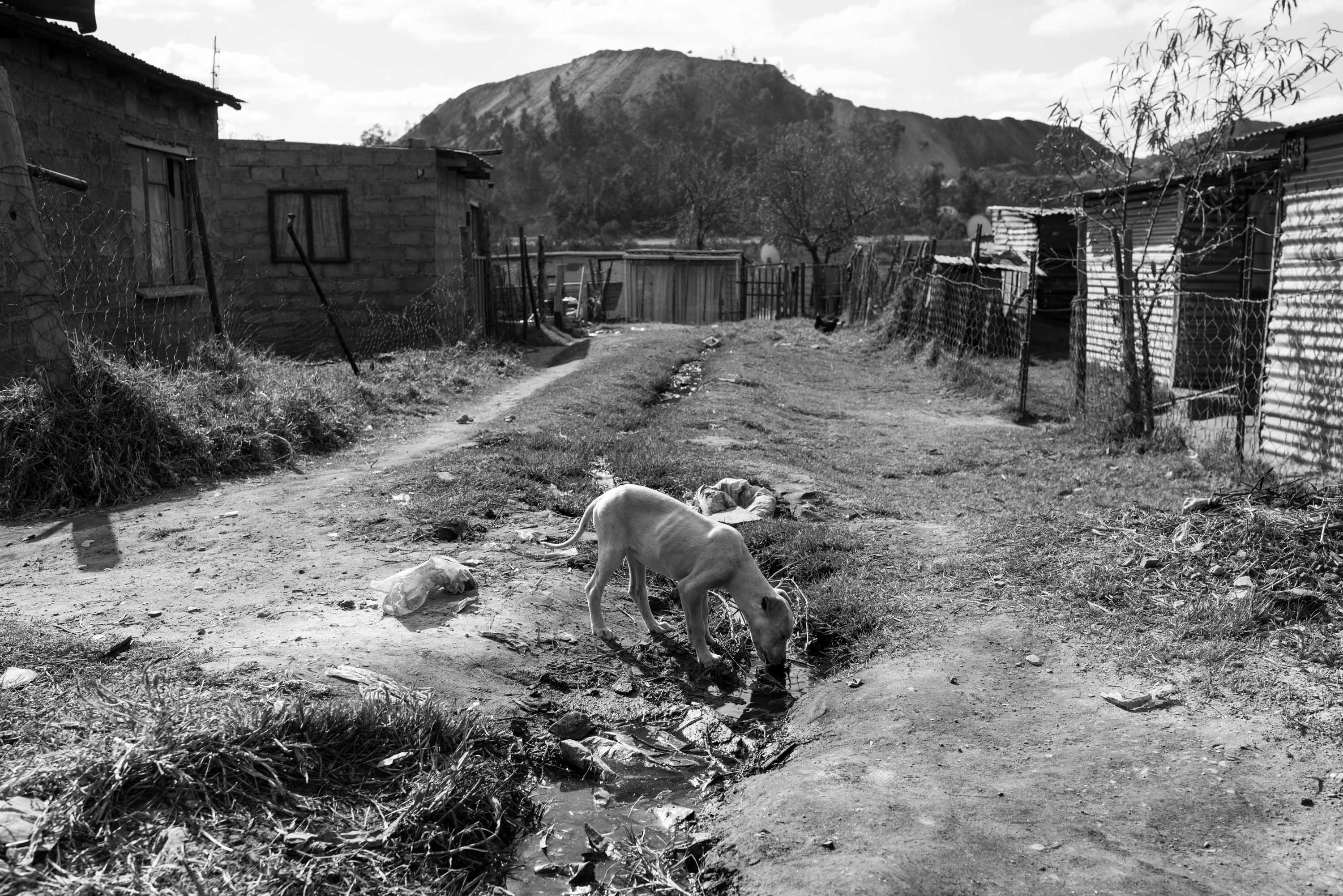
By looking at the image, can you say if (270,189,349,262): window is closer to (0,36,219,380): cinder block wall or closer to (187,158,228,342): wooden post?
(0,36,219,380): cinder block wall

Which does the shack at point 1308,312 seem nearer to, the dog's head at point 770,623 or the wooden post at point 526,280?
the dog's head at point 770,623

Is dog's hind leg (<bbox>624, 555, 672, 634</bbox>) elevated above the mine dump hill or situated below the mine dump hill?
below

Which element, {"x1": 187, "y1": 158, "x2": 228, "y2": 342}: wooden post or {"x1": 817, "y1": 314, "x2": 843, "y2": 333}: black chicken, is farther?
{"x1": 817, "y1": 314, "x2": 843, "y2": 333}: black chicken

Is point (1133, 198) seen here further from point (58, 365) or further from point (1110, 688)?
point (58, 365)

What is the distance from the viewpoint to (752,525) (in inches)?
273

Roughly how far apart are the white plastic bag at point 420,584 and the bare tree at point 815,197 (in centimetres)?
3405

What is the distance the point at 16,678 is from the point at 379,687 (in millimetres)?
1355

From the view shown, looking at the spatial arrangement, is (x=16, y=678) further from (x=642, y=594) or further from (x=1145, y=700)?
(x=1145, y=700)

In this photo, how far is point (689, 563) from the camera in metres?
5.28

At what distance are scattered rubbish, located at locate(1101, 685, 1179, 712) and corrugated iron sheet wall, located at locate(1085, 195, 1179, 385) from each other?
10011mm

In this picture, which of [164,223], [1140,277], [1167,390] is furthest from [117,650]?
[1140,277]

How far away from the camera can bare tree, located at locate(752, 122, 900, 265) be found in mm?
39969

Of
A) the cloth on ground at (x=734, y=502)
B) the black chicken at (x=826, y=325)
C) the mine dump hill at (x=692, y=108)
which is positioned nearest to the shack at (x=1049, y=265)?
the black chicken at (x=826, y=325)

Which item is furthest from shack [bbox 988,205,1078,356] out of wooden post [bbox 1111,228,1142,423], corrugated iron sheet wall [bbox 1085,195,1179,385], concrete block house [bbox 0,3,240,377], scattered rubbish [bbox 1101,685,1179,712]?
scattered rubbish [bbox 1101,685,1179,712]
